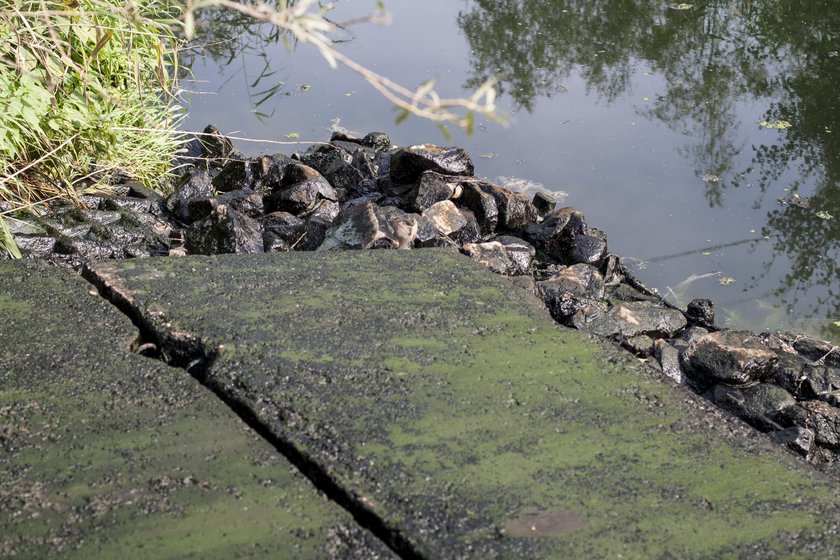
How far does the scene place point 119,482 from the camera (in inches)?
67.5

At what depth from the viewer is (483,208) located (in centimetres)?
459

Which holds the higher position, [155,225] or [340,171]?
[340,171]

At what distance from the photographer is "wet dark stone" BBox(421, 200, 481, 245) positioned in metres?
4.34

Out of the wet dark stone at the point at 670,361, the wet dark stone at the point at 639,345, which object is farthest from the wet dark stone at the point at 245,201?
the wet dark stone at the point at 670,361

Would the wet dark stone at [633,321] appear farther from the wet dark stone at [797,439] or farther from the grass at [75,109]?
the grass at [75,109]

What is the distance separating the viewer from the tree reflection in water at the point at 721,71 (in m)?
5.18

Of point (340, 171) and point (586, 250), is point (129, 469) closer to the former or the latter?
point (586, 250)

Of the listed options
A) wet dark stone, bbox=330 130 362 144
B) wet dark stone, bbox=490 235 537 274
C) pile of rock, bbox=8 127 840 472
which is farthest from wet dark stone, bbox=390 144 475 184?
wet dark stone, bbox=330 130 362 144

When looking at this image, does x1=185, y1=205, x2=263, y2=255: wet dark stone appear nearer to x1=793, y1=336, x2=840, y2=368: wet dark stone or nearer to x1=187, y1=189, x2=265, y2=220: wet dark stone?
x1=187, y1=189, x2=265, y2=220: wet dark stone

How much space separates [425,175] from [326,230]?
79cm

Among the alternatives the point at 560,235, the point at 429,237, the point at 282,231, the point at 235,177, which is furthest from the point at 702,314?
the point at 235,177

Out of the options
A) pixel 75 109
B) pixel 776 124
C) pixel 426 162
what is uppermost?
pixel 776 124

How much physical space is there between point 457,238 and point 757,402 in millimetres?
1601

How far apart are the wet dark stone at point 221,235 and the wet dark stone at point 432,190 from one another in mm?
833
